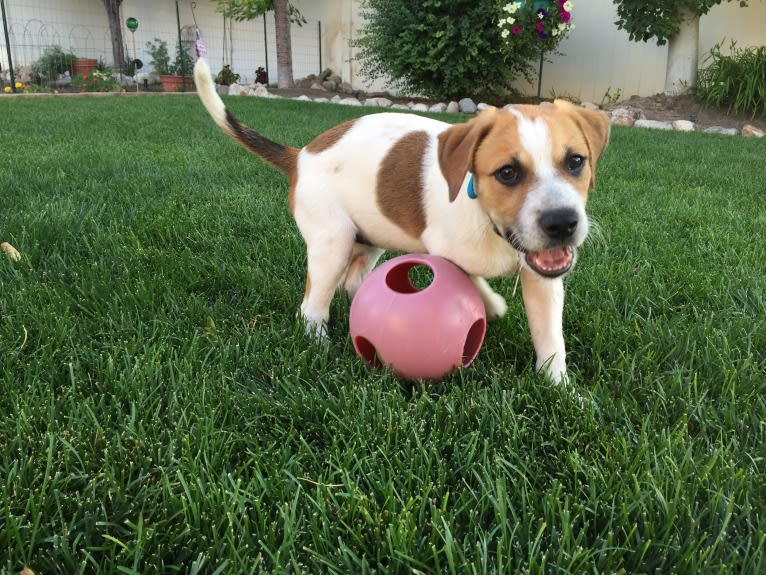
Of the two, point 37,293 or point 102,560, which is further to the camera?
point 37,293

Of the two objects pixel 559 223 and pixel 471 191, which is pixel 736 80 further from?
pixel 559 223

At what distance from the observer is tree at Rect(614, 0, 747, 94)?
10.8m

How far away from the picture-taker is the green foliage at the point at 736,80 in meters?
10.8

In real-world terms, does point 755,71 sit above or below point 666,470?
above

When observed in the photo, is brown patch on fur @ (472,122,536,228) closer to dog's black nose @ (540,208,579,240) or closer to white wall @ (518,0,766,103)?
dog's black nose @ (540,208,579,240)

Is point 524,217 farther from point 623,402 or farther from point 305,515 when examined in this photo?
point 305,515

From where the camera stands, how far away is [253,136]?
327cm

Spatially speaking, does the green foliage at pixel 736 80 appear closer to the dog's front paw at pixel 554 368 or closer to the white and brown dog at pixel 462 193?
the white and brown dog at pixel 462 193

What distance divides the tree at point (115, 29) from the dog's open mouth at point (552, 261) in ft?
66.2

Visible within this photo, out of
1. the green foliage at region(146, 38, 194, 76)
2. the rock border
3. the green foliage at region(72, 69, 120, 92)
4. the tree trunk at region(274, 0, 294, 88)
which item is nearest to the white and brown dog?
the rock border

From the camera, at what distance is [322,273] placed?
285 centimetres

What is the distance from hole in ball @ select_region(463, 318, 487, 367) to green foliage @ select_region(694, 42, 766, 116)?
1069 cm

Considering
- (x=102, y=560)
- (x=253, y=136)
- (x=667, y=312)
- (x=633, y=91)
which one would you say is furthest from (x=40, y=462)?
(x=633, y=91)

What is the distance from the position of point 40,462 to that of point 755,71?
483 inches
